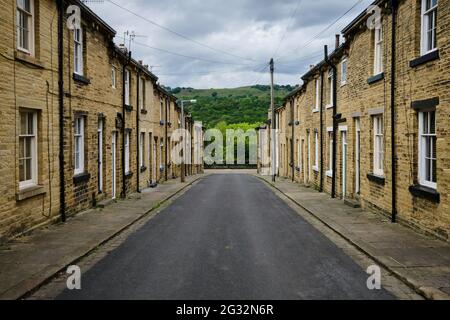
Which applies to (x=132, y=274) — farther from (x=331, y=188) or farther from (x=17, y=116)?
(x=331, y=188)

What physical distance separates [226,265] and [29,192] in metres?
5.43

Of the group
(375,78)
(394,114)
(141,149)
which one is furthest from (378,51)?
(141,149)

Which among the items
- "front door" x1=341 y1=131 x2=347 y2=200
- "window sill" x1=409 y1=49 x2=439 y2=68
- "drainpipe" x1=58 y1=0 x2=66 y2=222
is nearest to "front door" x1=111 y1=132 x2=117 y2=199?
"drainpipe" x1=58 y1=0 x2=66 y2=222

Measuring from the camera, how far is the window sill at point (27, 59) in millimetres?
11188

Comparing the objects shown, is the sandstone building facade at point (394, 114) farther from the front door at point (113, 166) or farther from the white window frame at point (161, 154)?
the white window frame at point (161, 154)

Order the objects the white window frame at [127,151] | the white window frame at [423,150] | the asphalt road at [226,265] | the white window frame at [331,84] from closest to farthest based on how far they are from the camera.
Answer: the asphalt road at [226,265] → the white window frame at [423,150] → the white window frame at [331,84] → the white window frame at [127,151]

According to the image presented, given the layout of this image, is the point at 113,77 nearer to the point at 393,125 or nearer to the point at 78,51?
the point at 78,51

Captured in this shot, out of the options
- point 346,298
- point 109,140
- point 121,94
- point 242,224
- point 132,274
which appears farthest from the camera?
point 121,94

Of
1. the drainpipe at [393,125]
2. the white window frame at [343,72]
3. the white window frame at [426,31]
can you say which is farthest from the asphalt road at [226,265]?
the white window frame at [343,72]

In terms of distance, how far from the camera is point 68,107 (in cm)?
1455

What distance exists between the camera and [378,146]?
1599 centimetres

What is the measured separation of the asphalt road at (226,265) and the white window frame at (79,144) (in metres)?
3.47
